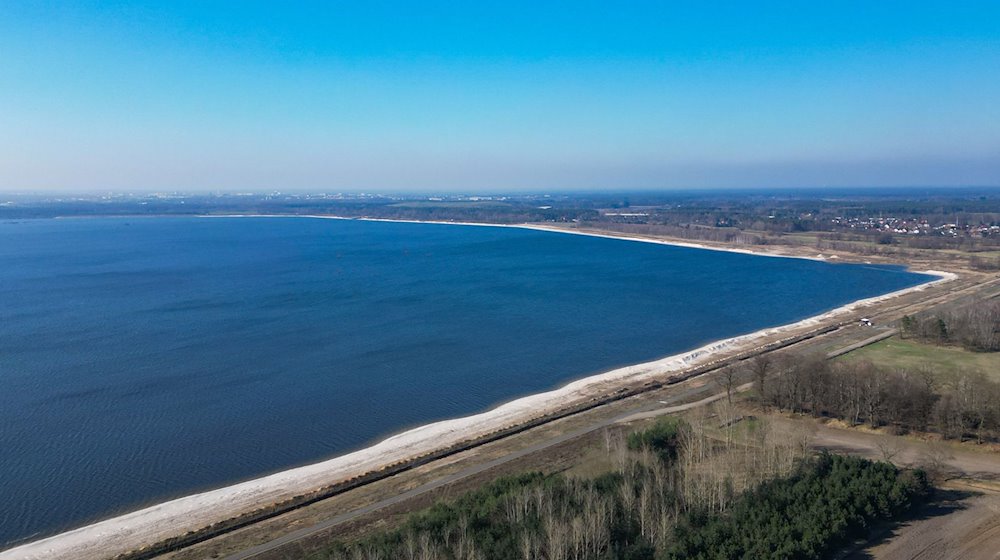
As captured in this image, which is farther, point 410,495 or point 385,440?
point 385,440

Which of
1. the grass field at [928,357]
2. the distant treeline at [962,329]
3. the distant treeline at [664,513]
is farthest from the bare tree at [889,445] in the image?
the distant treeline at [962,329]

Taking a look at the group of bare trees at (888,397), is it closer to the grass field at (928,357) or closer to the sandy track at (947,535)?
the grass field at (928,357)

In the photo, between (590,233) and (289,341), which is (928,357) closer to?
(289,341)

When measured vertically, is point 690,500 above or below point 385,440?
above

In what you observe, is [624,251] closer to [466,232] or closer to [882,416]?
[466,232]

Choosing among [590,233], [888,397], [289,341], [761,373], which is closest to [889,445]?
[888,397]

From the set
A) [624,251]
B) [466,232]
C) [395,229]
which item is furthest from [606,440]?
[395,229]

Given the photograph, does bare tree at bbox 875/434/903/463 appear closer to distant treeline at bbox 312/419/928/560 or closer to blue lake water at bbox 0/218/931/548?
distant treeline at bbox 312/419/928/560
